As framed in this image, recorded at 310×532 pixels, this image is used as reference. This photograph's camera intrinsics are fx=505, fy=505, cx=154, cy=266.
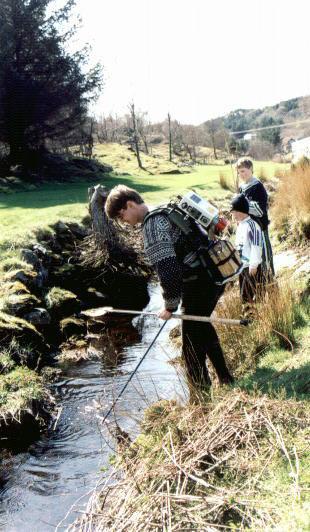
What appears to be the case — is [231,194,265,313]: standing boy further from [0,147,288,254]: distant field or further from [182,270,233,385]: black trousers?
[0,147,288,254]: distant field

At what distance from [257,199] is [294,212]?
339 cm

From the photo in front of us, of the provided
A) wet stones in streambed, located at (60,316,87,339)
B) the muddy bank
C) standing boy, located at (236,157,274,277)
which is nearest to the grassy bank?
the muddy bank

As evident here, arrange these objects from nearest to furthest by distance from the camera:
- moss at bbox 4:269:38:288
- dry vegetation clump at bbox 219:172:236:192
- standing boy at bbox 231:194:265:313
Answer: standing boy at bbox 231:194:265:313 → moss at bbox 4:269:38:288 → dry vegetation clump at bbox 219:172:236:192

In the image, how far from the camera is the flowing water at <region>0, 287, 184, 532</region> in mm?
4148

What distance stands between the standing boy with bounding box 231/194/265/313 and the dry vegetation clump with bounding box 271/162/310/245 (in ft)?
10.2

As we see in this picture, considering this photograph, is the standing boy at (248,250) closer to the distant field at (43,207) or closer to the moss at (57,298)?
the moss at (57,298)

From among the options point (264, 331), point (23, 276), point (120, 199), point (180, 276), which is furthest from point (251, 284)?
point (23, 276)

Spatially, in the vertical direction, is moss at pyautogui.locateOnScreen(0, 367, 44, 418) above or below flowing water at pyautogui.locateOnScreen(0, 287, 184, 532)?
above

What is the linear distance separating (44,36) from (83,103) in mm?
3514

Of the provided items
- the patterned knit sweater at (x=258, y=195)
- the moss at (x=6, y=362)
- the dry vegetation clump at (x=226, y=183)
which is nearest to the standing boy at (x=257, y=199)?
the patterned knit sweater at (x=258, y=195)

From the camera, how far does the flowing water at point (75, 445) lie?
4148mm

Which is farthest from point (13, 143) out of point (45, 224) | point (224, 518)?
point (224, 518)

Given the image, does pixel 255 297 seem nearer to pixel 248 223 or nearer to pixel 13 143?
pixel 248 223

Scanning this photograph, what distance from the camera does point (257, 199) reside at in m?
6.31
